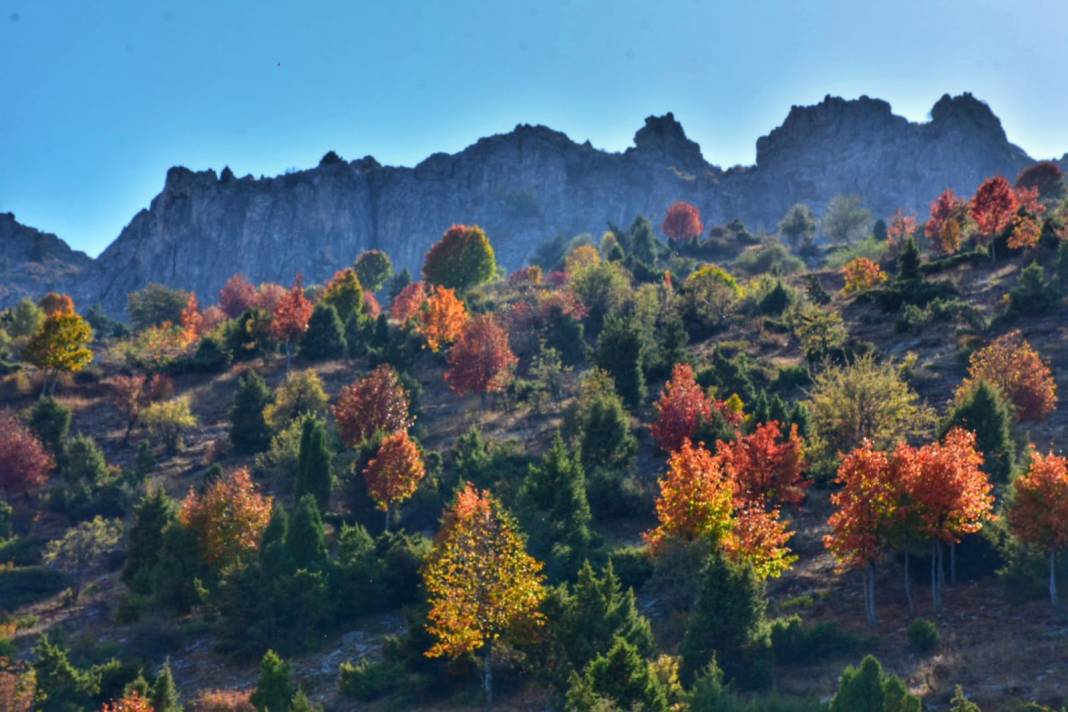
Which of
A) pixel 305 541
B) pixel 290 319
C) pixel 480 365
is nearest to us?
pixel 305 541

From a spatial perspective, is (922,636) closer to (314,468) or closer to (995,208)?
(314,468)

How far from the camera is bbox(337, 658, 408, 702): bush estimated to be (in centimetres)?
3253

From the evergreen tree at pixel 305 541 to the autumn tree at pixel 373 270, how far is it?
303 feet

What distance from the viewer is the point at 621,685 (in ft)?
80.9

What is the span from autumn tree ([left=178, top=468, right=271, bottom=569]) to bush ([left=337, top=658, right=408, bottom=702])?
12142mm

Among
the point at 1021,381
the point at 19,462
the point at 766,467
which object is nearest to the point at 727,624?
the point at 766,467

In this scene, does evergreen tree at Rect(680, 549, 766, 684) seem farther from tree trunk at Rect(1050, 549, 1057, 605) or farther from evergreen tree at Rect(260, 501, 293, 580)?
evergreen tree at Rect(260, 501, 293, 580)

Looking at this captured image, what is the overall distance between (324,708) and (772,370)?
40437 mm

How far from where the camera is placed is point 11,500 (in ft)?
192

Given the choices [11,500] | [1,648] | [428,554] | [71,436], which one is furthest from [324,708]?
[71,436]

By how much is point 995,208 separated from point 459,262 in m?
57.7

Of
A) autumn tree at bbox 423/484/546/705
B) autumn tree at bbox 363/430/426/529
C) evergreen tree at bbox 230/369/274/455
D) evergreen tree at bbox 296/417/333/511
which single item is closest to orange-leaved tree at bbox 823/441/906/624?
autumn tree at bbox 423/484/546/705

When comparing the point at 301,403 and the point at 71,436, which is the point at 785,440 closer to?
the point at 301,403

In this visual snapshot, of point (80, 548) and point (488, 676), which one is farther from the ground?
point (80, 548)
